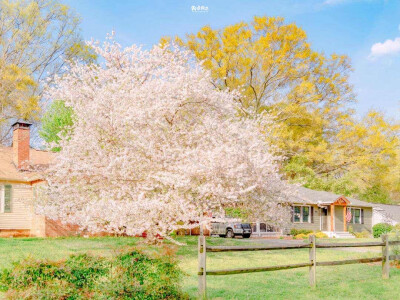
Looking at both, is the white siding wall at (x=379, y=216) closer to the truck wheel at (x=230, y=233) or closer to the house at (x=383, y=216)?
the house at (x=383, y=216)

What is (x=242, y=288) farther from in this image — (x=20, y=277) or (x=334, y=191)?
(x=334, y=191)

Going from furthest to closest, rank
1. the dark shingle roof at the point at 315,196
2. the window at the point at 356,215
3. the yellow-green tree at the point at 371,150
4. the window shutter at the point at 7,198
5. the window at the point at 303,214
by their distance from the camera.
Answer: the window at the point at 356,215 → the yellow-green tree at the point at 371,150 → the window at the point at 303,214 → the dark shingle roof at the point at 315,196 → the window shutter at the point at 7,198

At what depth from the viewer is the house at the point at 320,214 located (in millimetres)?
39475

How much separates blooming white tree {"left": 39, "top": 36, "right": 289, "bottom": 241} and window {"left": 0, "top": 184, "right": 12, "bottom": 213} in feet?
24.7

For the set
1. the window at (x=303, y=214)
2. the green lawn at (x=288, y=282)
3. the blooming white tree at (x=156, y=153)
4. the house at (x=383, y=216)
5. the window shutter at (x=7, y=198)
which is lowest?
the house at (x=383, y=216)

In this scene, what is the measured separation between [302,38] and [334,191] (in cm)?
1516

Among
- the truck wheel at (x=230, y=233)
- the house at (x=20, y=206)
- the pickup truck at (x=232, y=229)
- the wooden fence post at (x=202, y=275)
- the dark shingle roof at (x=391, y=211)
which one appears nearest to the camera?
the wooden fence post at (x=202, y=275)

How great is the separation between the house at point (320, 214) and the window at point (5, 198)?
63.2 ft

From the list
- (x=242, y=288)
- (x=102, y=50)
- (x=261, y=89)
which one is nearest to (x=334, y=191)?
(x=261, y=89)

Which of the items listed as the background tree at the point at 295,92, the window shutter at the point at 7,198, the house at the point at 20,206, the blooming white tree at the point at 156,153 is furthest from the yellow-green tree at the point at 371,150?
the window shutter at the point at 7,198

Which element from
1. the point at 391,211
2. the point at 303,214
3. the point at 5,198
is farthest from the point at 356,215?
the point at 5,198

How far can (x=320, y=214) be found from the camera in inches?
1682

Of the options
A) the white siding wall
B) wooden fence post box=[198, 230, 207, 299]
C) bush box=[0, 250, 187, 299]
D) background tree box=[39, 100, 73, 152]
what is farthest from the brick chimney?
the white siding wall

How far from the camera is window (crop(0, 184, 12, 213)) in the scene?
2702 cm
